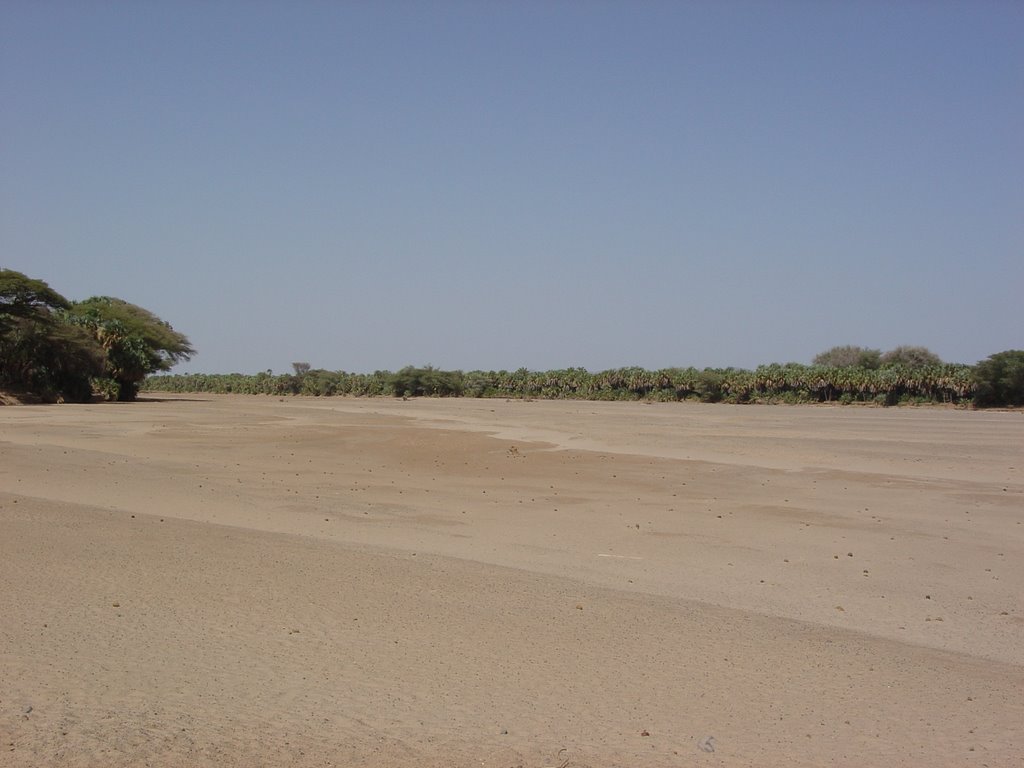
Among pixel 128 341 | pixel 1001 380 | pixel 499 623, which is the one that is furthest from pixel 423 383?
pixel 499 623

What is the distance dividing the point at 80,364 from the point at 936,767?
5599 centimetres

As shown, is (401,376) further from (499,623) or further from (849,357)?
(499,623)

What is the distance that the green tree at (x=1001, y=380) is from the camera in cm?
6719

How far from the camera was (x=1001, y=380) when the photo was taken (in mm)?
67688

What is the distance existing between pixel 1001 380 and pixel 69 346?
6249 centimetres

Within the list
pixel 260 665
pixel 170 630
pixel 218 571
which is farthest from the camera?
pixel 218 571

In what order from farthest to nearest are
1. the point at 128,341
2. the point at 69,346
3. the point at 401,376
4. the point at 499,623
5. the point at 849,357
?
the point at 849,357, the point at 401,376, the point at 128,341, the point at 69,346, the point at 499,623

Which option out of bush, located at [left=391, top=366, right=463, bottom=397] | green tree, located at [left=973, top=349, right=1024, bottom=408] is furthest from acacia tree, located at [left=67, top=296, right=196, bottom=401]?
green tree, located at [left=973, top=349, right=1024, bottom=408]

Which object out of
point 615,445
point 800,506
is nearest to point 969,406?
point 615,445

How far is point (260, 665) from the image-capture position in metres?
6.61

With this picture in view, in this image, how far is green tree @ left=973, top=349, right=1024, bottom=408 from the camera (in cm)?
6719

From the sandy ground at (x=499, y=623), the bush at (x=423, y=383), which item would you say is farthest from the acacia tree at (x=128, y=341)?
the sandy ground at (x=499, y=623)

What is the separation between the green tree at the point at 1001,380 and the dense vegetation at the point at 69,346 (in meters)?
59.1

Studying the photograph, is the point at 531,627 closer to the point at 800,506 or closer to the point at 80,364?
the point at 800,506
